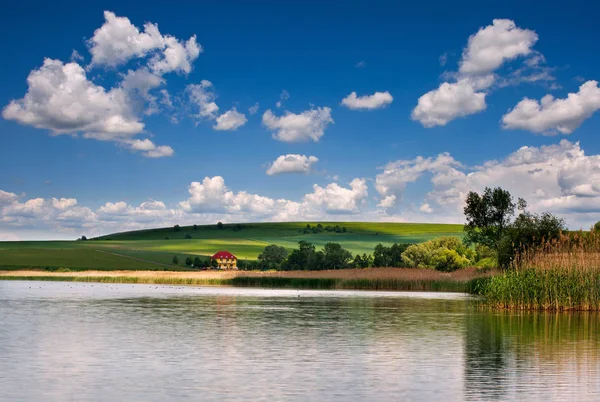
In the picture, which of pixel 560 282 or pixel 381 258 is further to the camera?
pixel 381 258

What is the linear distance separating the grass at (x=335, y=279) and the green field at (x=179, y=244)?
119 ft

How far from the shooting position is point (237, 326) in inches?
1101

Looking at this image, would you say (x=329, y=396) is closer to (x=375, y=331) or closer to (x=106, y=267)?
(x=375, y=331)

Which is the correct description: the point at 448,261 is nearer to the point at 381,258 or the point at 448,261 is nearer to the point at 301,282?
the point at 301,282

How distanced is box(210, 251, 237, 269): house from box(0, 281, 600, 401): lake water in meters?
102

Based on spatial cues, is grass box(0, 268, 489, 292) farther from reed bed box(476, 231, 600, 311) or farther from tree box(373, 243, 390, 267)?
tree box(373, 243, 390, 267)

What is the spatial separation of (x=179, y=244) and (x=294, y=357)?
153m

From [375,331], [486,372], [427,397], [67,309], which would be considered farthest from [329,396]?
[67,309]

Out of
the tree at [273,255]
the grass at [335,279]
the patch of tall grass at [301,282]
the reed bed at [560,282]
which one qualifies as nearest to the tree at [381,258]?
the tree at [273,255]

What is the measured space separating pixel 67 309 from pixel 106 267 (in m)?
89.2

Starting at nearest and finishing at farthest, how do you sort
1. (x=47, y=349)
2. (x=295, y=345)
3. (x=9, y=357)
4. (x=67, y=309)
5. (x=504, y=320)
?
(x=9, y=357), (x=47, y=349), (x=295, y=345), (x=504, y=320), (x=67, y=309)

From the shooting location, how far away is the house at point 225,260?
5361 inches

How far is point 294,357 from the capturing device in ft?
63.6

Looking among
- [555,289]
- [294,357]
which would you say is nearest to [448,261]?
[555,289]
